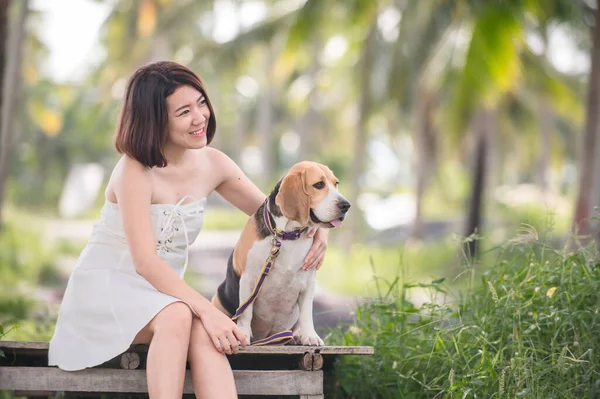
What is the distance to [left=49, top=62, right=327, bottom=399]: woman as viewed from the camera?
298 cm

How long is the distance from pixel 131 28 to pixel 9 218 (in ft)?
17.1

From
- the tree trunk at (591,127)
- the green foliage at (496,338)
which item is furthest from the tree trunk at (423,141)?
the green foliage at (496,338)

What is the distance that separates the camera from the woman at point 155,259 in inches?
117

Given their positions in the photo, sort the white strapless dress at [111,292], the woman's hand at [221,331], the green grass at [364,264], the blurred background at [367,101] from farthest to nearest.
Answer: the green grass at [364,264], the blurred background at [367,101], the white strapless dress at [111,292], the woman's hand at [221,331]

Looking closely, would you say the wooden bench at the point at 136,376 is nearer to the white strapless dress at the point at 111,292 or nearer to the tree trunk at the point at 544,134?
the white strapless dress at the point at 111,292

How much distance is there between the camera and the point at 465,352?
3.62 meters

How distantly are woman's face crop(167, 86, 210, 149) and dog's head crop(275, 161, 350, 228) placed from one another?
1.40 ft

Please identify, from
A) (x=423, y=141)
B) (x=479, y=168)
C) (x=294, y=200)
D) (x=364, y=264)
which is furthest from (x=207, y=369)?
(x=423, y=141)

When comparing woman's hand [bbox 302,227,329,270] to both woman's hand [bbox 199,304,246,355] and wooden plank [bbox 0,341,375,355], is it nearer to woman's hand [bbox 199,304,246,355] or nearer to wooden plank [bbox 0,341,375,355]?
wooden plank [bbox 0,341,375,355]

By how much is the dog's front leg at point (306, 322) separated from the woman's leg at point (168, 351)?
1.97 ft

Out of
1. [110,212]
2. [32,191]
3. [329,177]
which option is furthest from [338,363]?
[32,191]

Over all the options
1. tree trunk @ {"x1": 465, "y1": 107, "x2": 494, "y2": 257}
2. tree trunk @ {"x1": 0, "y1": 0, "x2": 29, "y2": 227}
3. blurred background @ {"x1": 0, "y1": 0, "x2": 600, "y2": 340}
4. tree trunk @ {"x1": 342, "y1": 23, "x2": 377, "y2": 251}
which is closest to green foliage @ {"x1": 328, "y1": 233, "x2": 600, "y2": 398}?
blurred background @ {"x1": 0, "y1": 0, "x2": 600, "y2": 340}

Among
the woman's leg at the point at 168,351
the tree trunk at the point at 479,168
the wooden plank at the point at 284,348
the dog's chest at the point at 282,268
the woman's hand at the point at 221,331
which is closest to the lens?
the woman's leg at the point at 168,351

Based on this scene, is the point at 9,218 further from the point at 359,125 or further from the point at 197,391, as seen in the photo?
the point at 197,391
